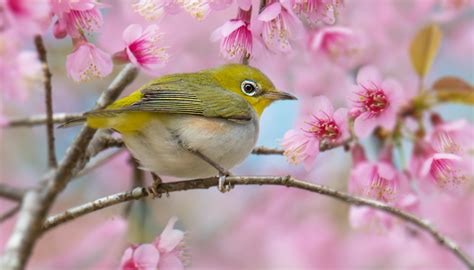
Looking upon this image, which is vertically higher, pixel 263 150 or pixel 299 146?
pixel 263 150

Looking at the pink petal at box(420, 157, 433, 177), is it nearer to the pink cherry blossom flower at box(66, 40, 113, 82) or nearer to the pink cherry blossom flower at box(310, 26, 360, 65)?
the pink cherry blossom flower at box(310, 26, 360, 65)

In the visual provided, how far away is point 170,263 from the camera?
2.64 metres

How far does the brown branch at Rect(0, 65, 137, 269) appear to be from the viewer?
2377 millimetres

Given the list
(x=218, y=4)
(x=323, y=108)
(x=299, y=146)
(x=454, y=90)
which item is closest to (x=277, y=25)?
(x=218, y=4)

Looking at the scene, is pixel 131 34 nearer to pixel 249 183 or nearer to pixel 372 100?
pixel 249 183

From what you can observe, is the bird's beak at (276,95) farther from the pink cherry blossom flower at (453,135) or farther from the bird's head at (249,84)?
the pink cherry blossom flower at (453,135)

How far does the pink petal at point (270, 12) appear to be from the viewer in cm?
247

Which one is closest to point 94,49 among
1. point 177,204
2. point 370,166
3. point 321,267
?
point 370,166

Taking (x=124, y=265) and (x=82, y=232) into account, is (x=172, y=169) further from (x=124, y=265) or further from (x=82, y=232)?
(x=82, y=232)

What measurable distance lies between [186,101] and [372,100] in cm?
74

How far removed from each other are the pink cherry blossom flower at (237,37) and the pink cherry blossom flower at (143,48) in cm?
22

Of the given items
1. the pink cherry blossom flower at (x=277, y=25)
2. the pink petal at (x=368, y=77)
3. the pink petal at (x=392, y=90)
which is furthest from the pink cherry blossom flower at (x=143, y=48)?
the pink petal at (x=392, y=90)

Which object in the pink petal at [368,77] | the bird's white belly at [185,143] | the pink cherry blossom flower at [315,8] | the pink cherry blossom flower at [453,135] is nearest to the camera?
the pink cherry blossom flower at [315,8]

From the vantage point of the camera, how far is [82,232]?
6223 mm
